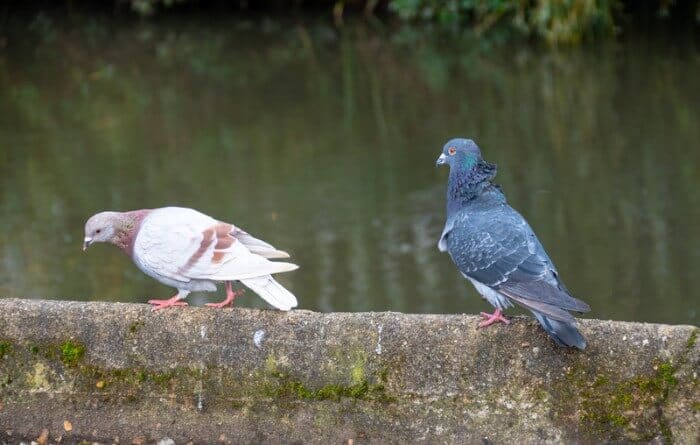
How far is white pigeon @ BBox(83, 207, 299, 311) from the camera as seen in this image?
152 inches

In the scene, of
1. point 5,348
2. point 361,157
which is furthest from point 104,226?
point 361,157

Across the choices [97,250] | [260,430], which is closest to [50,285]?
[97,250]

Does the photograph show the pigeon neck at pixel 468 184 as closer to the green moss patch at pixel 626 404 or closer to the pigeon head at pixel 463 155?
the pigeon head at pixel 463 155

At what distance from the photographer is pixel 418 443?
12.1ft

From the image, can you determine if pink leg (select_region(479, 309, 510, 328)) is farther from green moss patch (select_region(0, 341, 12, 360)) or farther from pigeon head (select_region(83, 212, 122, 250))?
green moss patch (select_region(0, 341, 12, 360))

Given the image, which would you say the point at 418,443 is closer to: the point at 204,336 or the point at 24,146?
the point at 204,336

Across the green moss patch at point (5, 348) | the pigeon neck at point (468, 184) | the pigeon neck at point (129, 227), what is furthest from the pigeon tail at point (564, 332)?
the green moss patch at point (5, 348)

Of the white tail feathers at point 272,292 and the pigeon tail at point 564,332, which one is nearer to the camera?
the pigeon tail at point 564,332

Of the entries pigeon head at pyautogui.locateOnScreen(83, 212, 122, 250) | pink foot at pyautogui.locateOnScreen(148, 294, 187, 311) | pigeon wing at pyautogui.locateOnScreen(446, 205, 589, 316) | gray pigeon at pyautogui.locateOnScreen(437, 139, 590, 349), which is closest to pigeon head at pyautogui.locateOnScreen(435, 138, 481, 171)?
gray pigeon at pyautogui.locateOnScreen(437, 139, 590, 349)

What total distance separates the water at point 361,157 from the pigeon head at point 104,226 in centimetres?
351

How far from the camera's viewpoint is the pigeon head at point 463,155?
13.9 feet

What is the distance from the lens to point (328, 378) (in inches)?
148

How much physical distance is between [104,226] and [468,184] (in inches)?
55.1

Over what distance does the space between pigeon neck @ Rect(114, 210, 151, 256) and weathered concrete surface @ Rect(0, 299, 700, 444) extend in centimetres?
27
